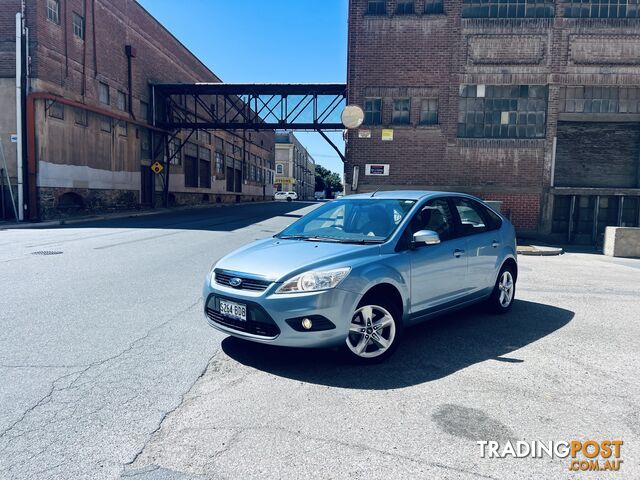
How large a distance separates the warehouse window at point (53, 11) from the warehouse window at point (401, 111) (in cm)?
1629

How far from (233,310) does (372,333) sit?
1252 millimetres

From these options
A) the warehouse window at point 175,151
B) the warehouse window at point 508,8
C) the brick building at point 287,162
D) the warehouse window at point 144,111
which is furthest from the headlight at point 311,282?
the brick building at point 287,162

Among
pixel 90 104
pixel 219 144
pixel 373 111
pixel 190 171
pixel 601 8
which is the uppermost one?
pixel 601 8

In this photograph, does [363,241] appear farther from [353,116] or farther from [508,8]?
[508,8]

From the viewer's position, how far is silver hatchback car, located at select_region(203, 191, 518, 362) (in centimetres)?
397

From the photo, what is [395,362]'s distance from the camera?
439 centimetres

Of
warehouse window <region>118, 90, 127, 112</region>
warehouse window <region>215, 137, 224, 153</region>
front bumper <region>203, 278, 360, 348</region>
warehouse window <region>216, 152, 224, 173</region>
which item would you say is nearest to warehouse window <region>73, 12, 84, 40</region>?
warehouse window <region>118, 90, 127, 112</region>

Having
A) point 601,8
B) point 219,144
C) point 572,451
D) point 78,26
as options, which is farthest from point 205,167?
point 572,451

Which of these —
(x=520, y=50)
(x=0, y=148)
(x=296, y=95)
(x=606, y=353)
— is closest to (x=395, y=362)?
(x=606, y=353)

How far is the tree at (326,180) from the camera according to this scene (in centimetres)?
13012

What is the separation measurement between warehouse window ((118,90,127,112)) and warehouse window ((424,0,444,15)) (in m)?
18.7

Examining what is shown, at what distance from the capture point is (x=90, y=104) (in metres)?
24.3

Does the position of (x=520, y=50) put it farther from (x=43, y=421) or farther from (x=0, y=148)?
(x=0, y=148)

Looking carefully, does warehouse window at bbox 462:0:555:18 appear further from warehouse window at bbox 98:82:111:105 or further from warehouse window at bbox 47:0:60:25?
warehouse window at bbox 98:82:111:105
